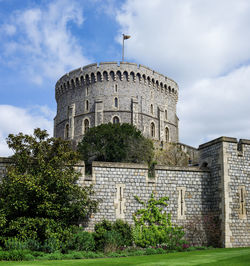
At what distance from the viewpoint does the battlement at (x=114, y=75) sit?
5316 centimetres

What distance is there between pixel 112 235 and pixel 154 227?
2524 mm

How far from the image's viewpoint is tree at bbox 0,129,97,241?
629 inches

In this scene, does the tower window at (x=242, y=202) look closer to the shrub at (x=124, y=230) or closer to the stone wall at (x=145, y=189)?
the stone wall at (x=145, y=189)

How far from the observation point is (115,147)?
3909cm

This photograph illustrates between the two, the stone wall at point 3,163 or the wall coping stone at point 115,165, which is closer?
the stone wall at point 3,163

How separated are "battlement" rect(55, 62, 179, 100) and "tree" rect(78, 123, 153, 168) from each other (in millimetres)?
13670

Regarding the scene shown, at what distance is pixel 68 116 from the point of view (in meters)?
56.1

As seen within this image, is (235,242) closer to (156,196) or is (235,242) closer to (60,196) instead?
Answer: (156,196)

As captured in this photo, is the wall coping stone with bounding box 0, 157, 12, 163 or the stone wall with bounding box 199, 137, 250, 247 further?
the stone wall with bounding box 199, 137, 250, 247

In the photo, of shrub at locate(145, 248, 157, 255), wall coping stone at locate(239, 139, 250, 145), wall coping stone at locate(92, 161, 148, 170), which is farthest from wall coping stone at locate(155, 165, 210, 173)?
shrub at locate(145, 248, 157, 255)

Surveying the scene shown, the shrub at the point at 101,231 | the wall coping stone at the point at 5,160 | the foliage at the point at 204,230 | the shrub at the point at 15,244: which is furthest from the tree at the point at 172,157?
the shrub at the point at 15,244

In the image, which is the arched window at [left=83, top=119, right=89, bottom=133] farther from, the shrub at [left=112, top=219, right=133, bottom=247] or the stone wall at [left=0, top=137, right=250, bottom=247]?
the shrub at [left=112, top=219, right=133, bottom=247]

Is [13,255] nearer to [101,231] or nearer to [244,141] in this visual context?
[101,231]

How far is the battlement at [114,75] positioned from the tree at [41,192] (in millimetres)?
36057
